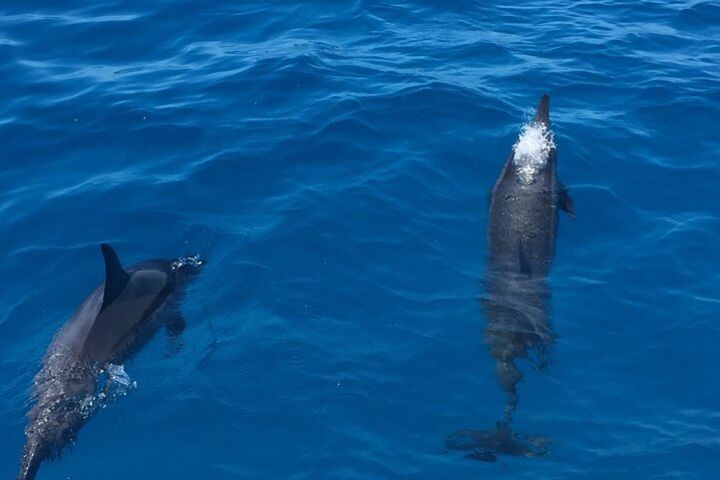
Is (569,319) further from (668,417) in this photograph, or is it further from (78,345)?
(78,345)

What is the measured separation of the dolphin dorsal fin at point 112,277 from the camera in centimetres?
1225

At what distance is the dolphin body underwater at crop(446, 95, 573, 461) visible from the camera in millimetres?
11195

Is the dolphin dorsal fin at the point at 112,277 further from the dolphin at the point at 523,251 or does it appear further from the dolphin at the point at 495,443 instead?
the dolphin at the point at 523,251

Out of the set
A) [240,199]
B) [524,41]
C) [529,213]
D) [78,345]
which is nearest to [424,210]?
[529,213]

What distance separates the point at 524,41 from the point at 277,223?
1090 cm

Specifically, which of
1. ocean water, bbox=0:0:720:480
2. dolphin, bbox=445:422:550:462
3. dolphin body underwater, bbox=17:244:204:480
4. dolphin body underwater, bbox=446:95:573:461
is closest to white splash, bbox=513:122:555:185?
dolphin body underwater, bbox=446:95:573:461

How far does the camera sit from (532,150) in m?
16.5

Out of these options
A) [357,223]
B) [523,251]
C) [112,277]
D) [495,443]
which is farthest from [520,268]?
[112,277]

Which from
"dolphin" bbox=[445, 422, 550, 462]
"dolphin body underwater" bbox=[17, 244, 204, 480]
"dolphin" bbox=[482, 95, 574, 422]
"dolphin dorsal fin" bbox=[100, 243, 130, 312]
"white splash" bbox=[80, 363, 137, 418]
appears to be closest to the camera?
"dolphin" bbox=[445, 422, 550, 462]

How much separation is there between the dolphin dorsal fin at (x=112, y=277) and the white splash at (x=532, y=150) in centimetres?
716

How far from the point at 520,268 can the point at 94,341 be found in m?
6.52

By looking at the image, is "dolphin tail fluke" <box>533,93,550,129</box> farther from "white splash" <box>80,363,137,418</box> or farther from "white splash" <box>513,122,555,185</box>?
"white splash" <box>80,363,137,418</box>

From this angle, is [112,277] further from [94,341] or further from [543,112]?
[543,112]

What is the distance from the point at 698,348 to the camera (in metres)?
12.8
